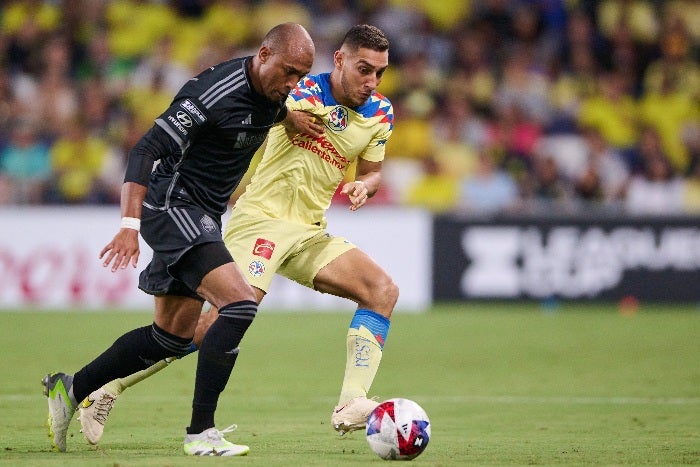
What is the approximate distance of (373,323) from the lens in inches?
278

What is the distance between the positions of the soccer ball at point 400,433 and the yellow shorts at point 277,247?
1388 millimetres

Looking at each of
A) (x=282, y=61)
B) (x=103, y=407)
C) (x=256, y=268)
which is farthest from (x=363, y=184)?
(x=103, y=407)

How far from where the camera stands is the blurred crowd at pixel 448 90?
56.6 feet

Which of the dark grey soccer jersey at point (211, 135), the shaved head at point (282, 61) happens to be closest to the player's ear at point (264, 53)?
the shaved head at point (282, 61)

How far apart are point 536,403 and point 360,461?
2863 mm

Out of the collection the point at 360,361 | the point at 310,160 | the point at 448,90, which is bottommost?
the point at 360,361

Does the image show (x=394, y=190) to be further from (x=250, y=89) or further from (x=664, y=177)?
(x=250, y=89)

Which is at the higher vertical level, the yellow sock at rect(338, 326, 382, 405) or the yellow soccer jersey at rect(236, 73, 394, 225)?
the yellow soccer jersey at rect(236, 73, 394, 225)

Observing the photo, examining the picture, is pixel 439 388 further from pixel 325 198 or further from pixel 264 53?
pixel 264 53

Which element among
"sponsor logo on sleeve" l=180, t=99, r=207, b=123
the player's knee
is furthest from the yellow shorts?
"sponsor logo on sleeve" l=180, t=99, r=207, b=123

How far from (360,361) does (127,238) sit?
1763 millimetres

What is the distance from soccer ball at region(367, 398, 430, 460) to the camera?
A: 5.92 m

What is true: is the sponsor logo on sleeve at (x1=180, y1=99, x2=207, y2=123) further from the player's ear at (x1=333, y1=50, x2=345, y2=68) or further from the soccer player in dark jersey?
the player's ear at (x1=333, y1=50, x2=345, y2=68)

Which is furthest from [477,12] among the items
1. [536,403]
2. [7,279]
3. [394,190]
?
[536,403]
